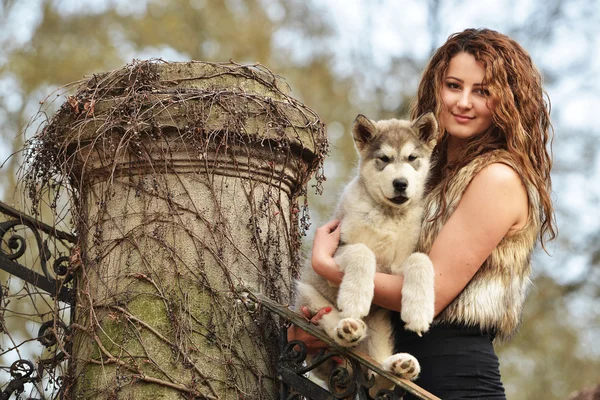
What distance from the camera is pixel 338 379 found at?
3590 mm

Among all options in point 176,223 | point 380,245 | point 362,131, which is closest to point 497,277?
point 380,245

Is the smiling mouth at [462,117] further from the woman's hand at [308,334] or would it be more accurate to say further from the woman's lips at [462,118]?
the woman's hand at [308,334]

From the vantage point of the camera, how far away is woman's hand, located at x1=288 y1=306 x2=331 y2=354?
393 centimetres

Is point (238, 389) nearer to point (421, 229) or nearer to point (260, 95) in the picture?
point (421, 229)

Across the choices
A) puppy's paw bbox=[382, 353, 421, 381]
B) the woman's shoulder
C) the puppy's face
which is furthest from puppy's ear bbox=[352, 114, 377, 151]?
puppy's paw bbox=[382, 353, 421, 381]

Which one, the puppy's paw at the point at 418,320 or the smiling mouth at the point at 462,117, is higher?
the smiling mouth at the point at 462,117

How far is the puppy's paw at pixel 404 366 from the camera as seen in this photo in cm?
341

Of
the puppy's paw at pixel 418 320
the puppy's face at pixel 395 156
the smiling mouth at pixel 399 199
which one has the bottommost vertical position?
the puppy's paw at pixel 418 320

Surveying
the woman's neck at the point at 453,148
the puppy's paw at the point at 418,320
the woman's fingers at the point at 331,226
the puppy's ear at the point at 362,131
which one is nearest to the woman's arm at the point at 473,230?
the puppy's paw at the point at 418,320

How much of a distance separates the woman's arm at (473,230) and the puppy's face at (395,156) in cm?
45

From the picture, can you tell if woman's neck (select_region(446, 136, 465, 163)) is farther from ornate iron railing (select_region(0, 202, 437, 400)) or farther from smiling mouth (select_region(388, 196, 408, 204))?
ornate iron railing (select_region(0, 202, 437, 400))

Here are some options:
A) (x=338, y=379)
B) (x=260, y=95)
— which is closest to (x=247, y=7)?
(x=260, y=95)

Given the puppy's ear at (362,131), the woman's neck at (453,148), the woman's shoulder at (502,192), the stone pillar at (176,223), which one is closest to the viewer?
the woman's shoulder at (502,192)

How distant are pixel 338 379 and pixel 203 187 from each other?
1213mm
